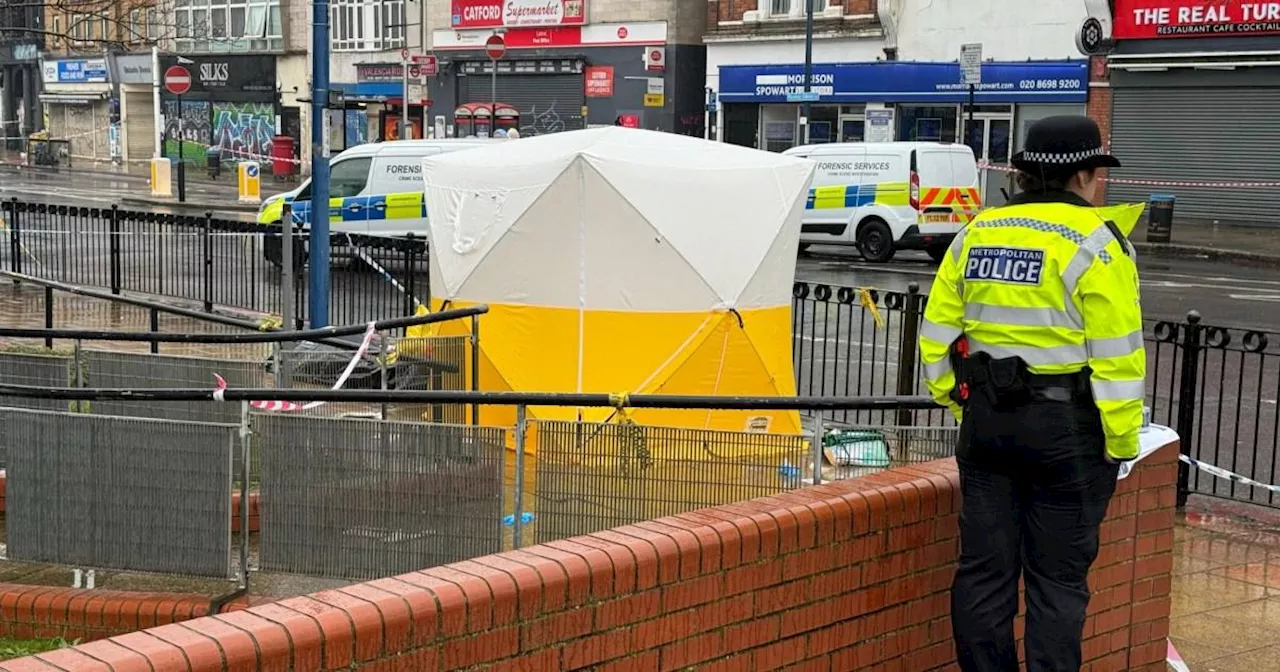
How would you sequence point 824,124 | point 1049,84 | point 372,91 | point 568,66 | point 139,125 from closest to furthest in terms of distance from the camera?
point 1049,84, point 824,124, point 568,66, point 372,91, point 139,125

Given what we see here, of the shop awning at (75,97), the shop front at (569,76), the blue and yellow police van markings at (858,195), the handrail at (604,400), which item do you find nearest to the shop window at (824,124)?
the shop front at (569,76)

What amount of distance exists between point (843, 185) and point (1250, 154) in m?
10.6

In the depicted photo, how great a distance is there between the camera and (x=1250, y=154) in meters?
31.4

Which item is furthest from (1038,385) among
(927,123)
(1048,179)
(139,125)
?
(139,125)

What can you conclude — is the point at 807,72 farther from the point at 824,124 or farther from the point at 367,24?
the point at 367,24

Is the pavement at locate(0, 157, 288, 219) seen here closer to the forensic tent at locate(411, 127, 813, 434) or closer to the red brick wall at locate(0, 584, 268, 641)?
the forensic tent at locate(411, 127, 813, 434)

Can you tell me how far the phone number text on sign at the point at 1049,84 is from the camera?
3453 centimetres

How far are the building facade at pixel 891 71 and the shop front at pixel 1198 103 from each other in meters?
1.50

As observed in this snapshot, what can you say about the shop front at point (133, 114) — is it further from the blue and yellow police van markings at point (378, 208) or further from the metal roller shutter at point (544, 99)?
the blue and yellow police van markings at point (378, 208)

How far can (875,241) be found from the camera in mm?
26016

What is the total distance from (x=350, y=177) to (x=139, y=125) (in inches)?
1834

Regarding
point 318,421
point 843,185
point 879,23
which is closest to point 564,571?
point 318,421

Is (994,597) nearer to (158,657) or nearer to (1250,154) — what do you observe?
(158,657)

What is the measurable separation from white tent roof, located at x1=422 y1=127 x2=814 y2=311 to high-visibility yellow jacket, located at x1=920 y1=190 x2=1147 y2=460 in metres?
5.43
